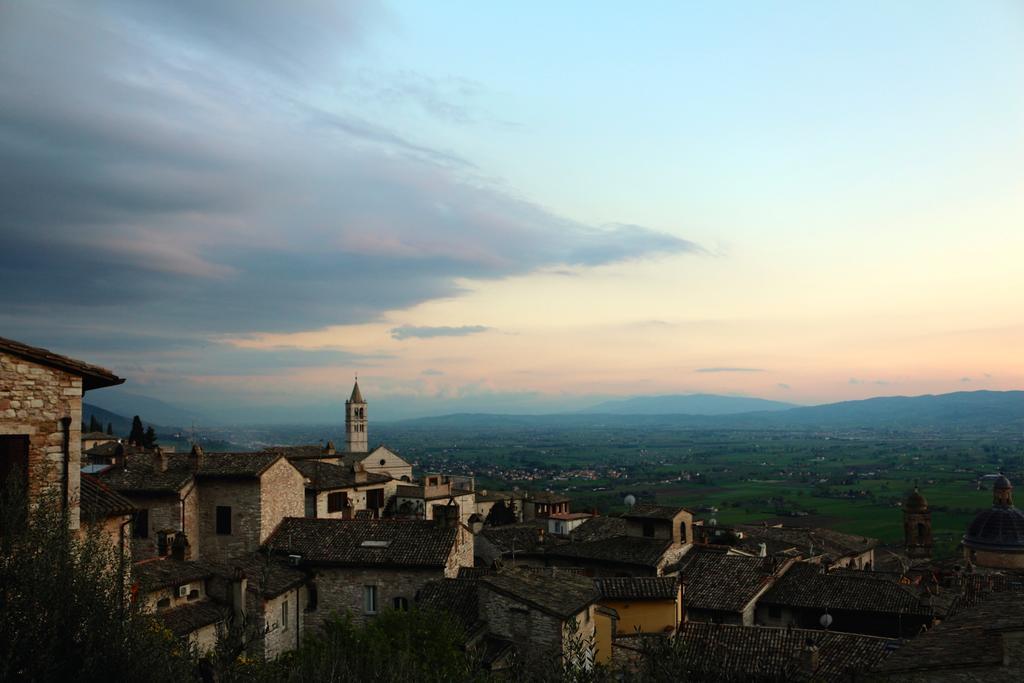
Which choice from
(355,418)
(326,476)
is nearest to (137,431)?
(355,418)

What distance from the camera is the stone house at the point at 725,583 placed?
32.5 m

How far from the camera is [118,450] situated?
150 feet

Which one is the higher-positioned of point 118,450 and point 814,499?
point 118,450

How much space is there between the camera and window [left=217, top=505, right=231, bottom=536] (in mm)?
31703

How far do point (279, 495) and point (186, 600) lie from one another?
9638mm

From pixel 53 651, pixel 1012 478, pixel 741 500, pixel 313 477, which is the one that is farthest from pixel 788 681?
pixel 1012 478

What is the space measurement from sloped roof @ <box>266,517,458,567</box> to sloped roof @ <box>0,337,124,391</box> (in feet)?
53.2

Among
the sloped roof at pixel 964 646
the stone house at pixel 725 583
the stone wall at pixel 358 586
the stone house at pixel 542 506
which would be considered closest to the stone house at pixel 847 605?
the stone house at pixel 725 583

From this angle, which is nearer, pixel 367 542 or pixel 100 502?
pixel 100 502

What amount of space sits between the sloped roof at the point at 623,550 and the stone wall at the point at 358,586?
1240cm

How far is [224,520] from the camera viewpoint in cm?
3175

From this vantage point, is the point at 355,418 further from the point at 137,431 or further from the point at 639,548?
the point at 639,548

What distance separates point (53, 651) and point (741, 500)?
133 meters

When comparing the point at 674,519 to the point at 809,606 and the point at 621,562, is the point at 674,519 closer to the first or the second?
the point at 621,562
